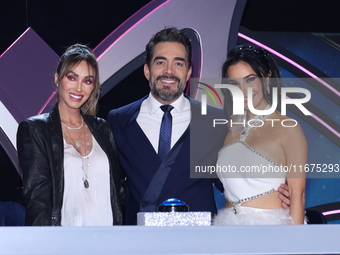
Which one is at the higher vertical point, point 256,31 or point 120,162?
point 256,31

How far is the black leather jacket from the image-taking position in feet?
7.84

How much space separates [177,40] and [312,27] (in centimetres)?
153

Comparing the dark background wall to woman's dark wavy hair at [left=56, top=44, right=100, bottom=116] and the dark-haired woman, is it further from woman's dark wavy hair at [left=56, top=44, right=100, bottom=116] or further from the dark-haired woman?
the dark-haired woman

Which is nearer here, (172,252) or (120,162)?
(172,252)

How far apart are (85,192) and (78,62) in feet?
2.46

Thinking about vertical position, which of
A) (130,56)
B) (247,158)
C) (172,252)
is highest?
(130,56)

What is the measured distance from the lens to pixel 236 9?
3.93m

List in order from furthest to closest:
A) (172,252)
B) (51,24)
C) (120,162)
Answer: (51,24) < (120,162) < (172,252)

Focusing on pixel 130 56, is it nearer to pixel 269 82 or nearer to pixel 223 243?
pixel 269 82

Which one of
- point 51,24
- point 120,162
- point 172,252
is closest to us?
point 172,252

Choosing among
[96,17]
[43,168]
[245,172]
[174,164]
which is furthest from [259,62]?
[96,17]

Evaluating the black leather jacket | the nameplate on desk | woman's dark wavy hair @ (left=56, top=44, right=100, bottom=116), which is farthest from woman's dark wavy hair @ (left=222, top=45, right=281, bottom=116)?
the nameplate on desk

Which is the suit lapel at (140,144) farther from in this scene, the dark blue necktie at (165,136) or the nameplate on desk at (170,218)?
the nameplate on desk at (170,218)

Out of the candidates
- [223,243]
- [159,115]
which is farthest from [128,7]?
[223,243]
